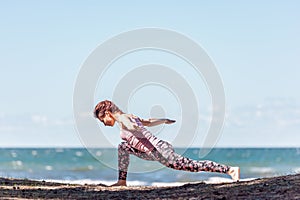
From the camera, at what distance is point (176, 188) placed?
Answer: 10250 mm

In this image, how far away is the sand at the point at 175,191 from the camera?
29.3 feet

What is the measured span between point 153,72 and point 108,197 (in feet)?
10.0

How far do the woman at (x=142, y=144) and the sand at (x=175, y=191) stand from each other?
1.27ft

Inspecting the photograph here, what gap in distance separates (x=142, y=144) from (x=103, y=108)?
83cm

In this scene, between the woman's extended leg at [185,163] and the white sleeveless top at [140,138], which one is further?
the white sleeveless top at [140,138]

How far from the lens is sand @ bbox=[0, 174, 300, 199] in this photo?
8930 millimetres

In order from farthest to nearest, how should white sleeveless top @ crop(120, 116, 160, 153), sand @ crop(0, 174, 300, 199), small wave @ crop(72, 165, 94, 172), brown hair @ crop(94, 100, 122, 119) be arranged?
small wave @ crop(72, 165, 94, 172) → brown hair @ crop(94, 100, 122, 119) → white sleeveless top @ crop(120, 116, 160, 153) → sand @ crop(0, 174, 300, 199)

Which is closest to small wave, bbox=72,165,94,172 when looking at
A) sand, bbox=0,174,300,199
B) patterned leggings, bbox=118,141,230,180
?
sand, bbox=0,174,300,199

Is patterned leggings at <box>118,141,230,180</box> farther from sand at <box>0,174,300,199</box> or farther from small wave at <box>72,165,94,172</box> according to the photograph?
small wave at <box>72,165,94,172</box>

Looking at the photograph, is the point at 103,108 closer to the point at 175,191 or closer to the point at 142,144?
the point at 142,144

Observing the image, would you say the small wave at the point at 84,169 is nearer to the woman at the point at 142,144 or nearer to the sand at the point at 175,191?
the sand at the point at 175,191

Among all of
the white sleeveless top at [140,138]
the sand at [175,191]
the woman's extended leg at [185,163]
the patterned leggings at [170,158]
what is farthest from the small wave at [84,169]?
the woman's extended leg at [185,163]

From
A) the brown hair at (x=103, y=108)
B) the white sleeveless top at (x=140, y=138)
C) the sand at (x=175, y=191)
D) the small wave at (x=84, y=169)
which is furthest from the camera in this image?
the small wave at (x=84, y=169)

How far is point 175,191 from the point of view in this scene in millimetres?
9891
